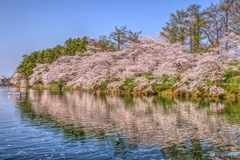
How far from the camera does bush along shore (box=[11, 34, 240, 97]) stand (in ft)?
135

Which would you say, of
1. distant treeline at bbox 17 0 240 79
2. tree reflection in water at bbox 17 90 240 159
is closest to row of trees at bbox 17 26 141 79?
distant treeline at bbox 17 0 240 79

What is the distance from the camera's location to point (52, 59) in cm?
9262

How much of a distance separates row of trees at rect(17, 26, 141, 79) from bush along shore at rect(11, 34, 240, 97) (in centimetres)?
388

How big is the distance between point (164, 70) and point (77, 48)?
4332cm

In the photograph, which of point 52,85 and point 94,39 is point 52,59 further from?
point 94,39

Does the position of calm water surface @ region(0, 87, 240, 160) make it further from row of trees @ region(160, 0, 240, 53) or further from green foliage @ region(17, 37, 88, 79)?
green foliage @ region(17, 37, 88, 79)

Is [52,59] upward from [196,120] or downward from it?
upward

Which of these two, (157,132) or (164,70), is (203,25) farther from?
(157,132)

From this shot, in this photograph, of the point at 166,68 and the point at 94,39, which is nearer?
the point at 166,68

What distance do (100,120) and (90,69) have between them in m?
40.4

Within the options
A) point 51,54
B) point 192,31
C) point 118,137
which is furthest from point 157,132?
point 51,54

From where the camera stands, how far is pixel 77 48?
83.1m

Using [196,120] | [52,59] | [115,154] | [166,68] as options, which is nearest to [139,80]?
[166,68]

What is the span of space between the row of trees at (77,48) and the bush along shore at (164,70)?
3876mm
